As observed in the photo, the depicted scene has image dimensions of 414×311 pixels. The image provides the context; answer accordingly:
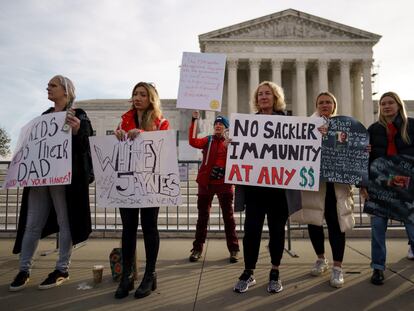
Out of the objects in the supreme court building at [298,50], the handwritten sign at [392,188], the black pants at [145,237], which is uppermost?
Answer: the supreme court building at [298,50]

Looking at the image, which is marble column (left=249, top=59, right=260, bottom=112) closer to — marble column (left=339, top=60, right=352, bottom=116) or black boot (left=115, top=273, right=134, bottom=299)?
marble column (left=339, top=60, right=352, bottom=116)

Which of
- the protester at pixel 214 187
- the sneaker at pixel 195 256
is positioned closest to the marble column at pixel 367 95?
the protester at pixel 214 187

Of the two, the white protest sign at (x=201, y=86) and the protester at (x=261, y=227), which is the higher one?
the white protest sign at (x=201, y=86)

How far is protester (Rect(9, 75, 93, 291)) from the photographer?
3.94 meters

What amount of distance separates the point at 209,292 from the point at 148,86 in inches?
95.9

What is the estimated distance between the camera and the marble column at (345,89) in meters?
37.6

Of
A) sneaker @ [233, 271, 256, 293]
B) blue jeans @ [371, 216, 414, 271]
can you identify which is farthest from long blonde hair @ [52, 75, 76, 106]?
blue jeans @ [371, 216, 414, 271]

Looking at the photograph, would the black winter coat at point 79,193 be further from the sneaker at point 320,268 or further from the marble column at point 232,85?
the marble column at point 232,85

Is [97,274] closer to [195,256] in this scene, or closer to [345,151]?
[195,256]

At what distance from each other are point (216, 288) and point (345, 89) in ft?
126

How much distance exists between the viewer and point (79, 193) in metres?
4.01

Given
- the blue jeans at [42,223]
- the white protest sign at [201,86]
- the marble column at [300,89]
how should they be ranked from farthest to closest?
1. the marble column at [300,89]
2. the white protest sign at [201,86]
3. the blue jeans at [42,223]

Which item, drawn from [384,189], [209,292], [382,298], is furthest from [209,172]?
[382,298]

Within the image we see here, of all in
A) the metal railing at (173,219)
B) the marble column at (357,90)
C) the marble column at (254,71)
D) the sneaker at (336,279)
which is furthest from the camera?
the marble column at (357,90)
